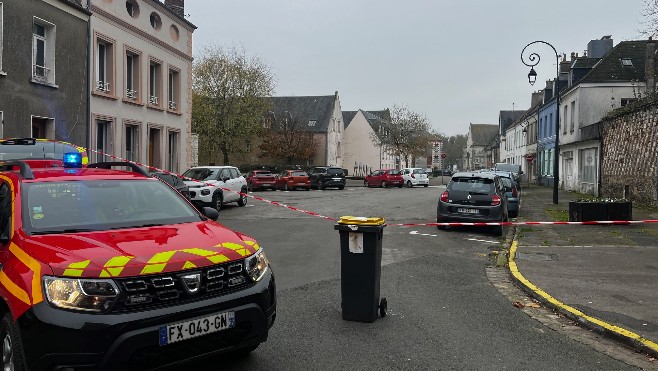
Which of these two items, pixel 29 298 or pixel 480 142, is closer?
pixel 29 298

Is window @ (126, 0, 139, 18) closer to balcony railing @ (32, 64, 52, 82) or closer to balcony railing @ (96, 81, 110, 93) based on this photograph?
balcony railing @ (96, 81, 110, 93)

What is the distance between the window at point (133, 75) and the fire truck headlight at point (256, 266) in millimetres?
20124

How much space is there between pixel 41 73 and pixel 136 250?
627 inches

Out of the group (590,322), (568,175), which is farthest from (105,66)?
(568,175)

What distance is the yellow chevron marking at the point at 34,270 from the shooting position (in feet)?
11.5

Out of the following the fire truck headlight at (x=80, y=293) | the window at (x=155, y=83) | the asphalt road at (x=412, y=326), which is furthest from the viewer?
the window at (x=155, y=83)

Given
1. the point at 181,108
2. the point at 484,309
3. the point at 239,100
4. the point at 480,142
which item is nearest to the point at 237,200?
the point at 181,108

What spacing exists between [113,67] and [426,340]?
63.3ft

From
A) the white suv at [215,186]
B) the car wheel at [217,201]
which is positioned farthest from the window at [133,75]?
the car wheel at [217,201]

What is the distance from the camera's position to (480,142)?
12162 centimetres

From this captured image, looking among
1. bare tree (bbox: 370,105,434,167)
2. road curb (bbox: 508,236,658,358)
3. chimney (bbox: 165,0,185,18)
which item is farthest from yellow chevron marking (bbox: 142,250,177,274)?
bare tree (bbox: 370,105,434,167)

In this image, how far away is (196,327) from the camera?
3.76 meters

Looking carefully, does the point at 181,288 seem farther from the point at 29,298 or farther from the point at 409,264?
the point at 409,264

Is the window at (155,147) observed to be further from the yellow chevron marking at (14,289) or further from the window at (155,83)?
the yellow chevron marking at (14,289)
